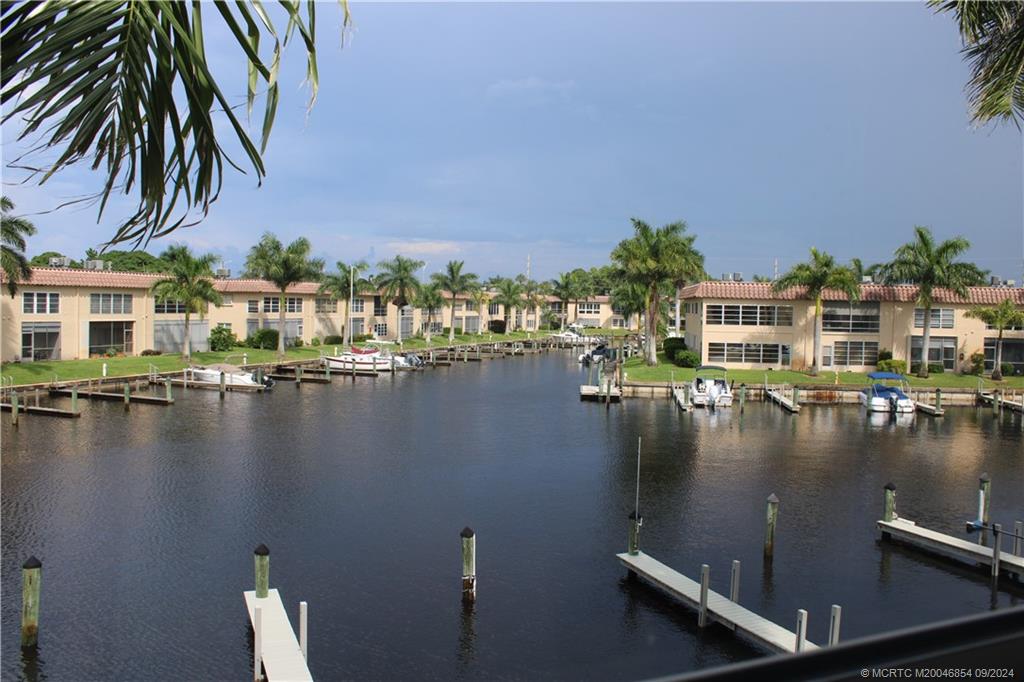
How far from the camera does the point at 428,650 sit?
53.7 feet

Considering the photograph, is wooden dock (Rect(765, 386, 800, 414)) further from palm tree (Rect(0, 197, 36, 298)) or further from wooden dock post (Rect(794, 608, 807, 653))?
palm tree (Rect(0, 197, 36, 298))

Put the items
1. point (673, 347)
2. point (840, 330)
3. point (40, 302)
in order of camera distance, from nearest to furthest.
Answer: point (40, 302), point (840, 330), point (673, 347)

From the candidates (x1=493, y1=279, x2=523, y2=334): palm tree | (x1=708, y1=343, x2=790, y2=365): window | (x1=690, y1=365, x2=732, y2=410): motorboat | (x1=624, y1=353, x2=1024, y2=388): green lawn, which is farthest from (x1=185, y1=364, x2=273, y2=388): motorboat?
(x1=493, y1=279, x2=523, y2=334): palm tree

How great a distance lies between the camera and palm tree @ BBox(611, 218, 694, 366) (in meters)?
68.0

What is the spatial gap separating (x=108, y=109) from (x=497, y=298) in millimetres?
Result: 125168

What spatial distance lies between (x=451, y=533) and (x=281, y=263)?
56067mm

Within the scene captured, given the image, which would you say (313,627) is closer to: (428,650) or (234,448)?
(428,650)

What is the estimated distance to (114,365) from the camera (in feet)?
195

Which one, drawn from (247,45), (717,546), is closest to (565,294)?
(717,546)

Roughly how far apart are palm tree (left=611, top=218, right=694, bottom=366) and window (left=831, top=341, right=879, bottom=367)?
48.4 ft

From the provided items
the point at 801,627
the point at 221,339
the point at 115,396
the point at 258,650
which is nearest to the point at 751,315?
the point at 115,396

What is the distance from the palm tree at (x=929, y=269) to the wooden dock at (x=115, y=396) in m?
56.0

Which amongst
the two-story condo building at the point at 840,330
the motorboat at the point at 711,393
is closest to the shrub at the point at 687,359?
the two-story condo building at the point at 840,330

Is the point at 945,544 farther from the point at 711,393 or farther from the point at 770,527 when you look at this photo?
the point at 711,393
